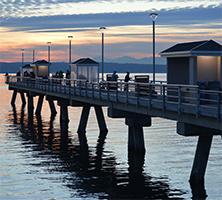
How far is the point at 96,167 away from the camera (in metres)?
30.3

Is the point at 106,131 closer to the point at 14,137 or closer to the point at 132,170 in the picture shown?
the point at 14,137

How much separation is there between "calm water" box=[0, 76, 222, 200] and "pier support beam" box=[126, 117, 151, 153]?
Answer: 709 mm

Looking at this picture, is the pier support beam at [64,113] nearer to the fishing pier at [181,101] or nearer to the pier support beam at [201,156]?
the fishing pier at [181,101]

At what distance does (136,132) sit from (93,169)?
487 centimetres

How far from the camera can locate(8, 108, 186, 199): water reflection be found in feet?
80.4

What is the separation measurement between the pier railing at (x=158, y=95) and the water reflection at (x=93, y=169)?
3146 mm

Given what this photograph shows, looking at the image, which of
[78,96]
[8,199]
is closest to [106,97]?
[78,96]

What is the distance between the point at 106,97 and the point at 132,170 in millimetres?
5635

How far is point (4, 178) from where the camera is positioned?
2739 cm

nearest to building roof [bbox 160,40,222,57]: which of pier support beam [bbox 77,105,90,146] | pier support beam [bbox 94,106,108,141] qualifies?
pier support beam [bbox 77,105,90,146]

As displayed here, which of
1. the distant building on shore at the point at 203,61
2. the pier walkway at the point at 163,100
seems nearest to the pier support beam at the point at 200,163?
the pier walkway at the point at 163,100

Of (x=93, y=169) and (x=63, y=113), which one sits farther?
(x=63, y=113)

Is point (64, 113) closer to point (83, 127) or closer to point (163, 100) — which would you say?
point (83, 127)

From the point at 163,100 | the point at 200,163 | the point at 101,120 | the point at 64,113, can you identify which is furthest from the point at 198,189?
the point at 64,113
